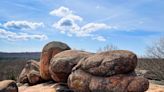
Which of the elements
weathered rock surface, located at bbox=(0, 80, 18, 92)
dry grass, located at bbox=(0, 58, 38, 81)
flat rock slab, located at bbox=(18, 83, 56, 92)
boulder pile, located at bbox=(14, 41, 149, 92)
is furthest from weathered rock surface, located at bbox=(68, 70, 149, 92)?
dry grass, located at bbox=(0, 58, 38, 81)

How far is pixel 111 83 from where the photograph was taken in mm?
11258

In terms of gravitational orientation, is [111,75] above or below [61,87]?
above

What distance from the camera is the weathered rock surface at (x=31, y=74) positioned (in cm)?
1584

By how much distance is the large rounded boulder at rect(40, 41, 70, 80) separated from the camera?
49.0ft

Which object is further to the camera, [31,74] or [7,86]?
[31,74]

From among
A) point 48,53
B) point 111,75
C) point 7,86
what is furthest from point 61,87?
point 111,75

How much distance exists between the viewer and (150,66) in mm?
25188

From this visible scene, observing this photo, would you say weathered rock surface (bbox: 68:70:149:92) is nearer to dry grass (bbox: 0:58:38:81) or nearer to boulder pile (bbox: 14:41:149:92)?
boulder pile (bbox: 14:41:149:92)

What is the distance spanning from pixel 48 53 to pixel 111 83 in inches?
181

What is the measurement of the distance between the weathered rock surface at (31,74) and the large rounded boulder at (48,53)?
2.58 ft

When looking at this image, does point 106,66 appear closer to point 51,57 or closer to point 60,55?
point 60,55

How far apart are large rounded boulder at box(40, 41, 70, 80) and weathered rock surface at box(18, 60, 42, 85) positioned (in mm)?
787

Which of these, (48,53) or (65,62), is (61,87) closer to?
(65,62)

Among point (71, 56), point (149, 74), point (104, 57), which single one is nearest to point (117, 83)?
point (104, 57)
